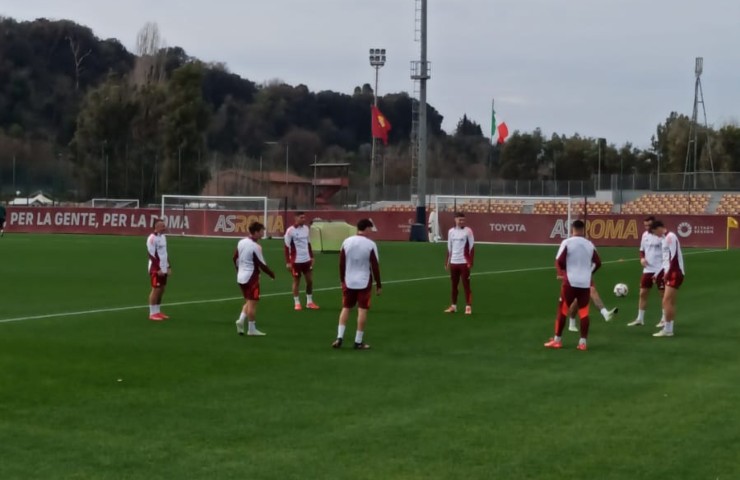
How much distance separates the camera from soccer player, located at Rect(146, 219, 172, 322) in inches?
778

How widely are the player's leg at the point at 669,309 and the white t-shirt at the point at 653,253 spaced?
7.17ft

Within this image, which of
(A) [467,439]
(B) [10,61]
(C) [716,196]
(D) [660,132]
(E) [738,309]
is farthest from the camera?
(B) [10,61]

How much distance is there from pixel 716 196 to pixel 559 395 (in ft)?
218

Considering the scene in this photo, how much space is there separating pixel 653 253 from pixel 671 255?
2252 millimetres

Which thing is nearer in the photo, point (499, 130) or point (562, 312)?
point (562, 312)

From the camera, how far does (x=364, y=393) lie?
12.0 m

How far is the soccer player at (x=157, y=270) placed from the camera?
19766 mm

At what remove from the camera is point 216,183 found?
89.2 m

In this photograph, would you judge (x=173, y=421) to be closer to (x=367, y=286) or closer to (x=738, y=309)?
(x=367, y=286)

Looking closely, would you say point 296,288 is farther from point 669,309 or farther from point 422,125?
point 422,125

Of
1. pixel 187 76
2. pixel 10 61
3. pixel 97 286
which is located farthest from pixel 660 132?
pixel 97 286

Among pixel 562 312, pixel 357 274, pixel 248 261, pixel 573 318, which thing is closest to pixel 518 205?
pixel 573 318

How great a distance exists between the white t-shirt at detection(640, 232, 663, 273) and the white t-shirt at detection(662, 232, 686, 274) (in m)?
1.85

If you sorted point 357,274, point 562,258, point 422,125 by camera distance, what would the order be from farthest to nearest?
point 422,125 → point 562,258 → point 357,274
